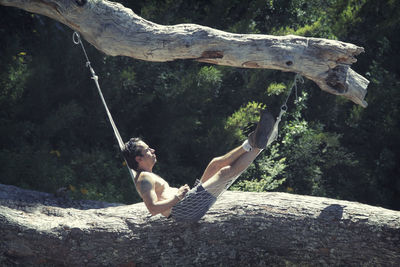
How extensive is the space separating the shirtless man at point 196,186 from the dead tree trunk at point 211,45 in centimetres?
44

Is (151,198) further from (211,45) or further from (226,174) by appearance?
(211,45)

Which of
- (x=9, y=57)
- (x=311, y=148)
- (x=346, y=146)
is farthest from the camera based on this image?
(x=346, y=146)

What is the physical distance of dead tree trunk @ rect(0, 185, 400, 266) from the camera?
3533mm

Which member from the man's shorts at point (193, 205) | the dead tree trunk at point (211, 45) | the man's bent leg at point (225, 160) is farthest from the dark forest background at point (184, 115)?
the dead tree trunk at point (211, 45)

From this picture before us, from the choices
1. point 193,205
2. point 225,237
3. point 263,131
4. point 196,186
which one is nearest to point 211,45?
point 263,131

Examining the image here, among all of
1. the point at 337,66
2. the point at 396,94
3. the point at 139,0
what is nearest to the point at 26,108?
the point at 139,0

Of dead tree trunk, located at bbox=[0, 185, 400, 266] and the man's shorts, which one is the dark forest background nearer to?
dead tree trunk, located at bbox=[0, 185, 400, 266]

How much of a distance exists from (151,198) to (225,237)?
60cm

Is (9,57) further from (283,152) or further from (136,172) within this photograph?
(283,152)

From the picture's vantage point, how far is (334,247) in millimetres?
3537

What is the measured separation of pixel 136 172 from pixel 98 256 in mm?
730

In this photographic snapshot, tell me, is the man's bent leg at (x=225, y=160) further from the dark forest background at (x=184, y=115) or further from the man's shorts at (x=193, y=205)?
the dark forest background at (x=184, y=115)

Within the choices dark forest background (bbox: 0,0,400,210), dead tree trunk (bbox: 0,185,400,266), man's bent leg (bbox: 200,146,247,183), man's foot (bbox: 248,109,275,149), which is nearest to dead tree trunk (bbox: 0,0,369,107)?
man's foot (bbox: 248,109,275,149)

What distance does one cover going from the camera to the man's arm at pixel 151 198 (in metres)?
3.53
